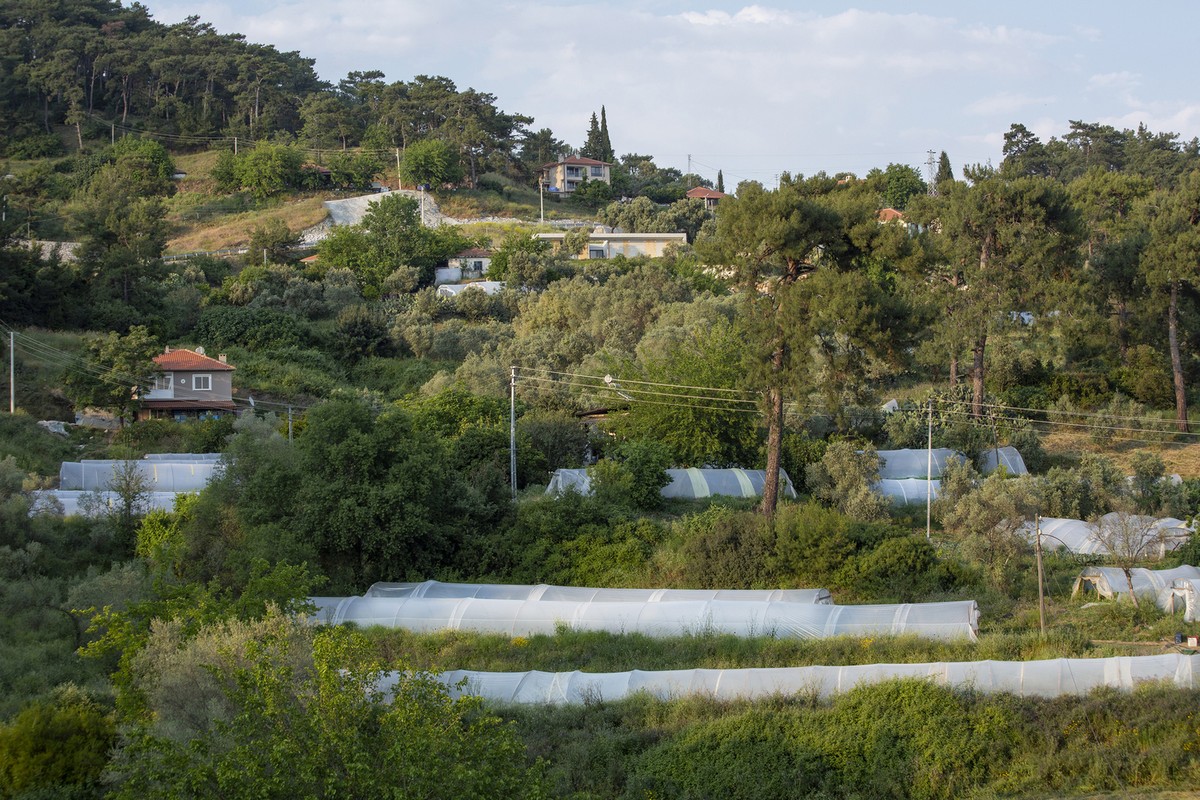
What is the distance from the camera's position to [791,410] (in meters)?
36.3

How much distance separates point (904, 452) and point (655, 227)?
44.4m

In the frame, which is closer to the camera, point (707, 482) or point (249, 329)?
point (707, 482)

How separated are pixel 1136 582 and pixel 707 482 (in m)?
12.7

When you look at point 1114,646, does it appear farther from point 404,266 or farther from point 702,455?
point 404,266

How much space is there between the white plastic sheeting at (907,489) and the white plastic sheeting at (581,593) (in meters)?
9.19

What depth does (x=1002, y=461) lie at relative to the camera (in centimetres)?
3472

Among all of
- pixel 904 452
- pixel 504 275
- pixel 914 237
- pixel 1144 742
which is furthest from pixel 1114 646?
pixel 504 275

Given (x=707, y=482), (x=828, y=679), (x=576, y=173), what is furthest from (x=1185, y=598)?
(x=576, y=173)

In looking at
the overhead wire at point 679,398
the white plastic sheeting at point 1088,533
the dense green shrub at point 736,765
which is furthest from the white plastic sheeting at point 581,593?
the overhead wire at point 679,398

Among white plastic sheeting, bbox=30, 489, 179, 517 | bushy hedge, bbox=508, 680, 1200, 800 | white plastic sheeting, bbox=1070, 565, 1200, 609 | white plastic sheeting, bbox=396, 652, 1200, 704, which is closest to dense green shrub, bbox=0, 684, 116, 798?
white plastic sheeting, bbox=396, 652, 1200, 704

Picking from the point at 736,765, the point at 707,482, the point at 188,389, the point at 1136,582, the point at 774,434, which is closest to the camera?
the point at 736,765

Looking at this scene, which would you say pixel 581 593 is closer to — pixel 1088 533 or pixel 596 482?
pixel 596 482

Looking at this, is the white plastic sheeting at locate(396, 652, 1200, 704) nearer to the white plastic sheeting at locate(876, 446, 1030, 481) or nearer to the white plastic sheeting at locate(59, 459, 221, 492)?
the white plastic sheeting at locate(59, 459, 221, 492)

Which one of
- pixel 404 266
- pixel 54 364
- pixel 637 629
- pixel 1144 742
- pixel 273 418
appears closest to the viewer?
pixel 1144 742
